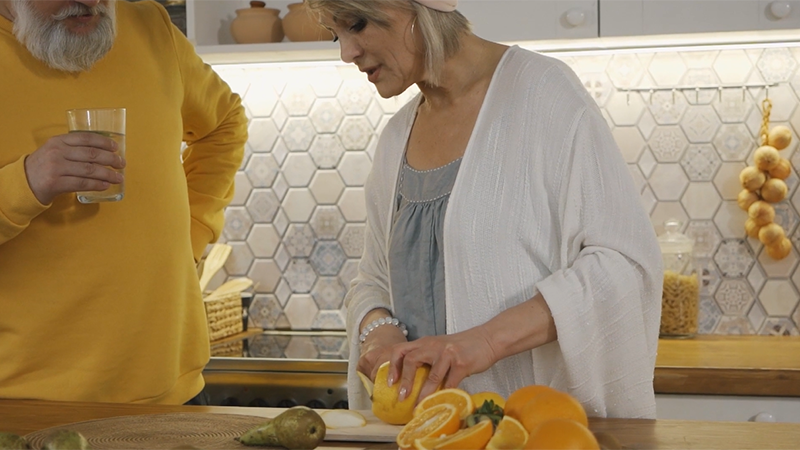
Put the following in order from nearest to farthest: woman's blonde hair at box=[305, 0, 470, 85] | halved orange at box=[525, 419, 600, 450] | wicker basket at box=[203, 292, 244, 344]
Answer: halved orange at box=[525, 419, 600, 450], woman's blonde hair at box=[305, 0, 470, 85], wicker basket at box=[203, 292, 244, 344]

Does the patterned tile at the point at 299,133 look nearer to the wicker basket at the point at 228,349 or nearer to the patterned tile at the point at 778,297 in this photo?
the wicker basket at the point at 228,349

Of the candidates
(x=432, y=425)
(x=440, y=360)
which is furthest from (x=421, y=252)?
(x=432, y=425)

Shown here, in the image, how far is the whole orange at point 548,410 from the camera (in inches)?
35.7

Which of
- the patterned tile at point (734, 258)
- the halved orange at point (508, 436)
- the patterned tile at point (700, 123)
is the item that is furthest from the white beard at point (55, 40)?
the patterned tile at point (734, 258)

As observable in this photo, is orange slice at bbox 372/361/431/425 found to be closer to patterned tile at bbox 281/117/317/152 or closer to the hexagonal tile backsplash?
the hexagonal tile backsplash

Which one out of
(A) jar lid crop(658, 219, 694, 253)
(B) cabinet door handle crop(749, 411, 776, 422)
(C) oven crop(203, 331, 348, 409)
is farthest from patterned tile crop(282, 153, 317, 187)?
(B) cabinet door handle crop(749, 411, 776, 422)

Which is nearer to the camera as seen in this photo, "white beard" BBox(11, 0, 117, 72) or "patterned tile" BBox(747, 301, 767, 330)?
"white beard" BBox(11, 0, 117, 72)

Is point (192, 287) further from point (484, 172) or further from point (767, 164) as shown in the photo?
point (767, 164)

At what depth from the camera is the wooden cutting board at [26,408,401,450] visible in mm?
1038

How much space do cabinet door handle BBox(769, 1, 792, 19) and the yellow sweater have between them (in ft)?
4.37

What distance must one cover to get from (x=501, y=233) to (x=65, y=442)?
2.14 ft

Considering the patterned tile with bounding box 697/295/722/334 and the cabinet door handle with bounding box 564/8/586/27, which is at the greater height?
the cabinet door handle with bounding box 564/8/586/27

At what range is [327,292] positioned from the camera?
268 cm

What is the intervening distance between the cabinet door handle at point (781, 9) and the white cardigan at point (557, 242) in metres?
0.93
